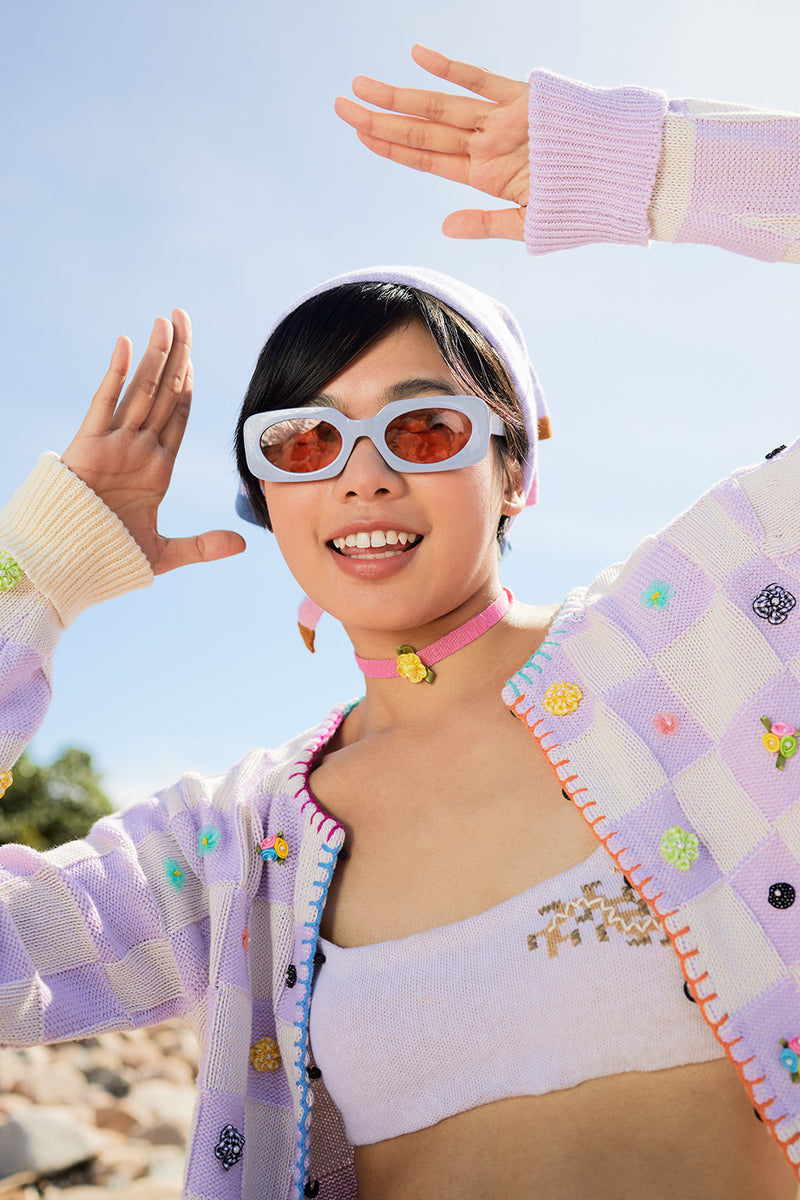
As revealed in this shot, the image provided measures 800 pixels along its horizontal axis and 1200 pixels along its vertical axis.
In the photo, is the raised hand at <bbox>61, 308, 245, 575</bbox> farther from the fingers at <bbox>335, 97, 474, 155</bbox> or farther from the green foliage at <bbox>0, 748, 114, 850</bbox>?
the green foliage at <bbox>0, 748, 114, 850</bbox>

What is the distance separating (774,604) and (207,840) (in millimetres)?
1739

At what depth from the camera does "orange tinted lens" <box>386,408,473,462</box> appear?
2.61m

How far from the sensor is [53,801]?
1159cm

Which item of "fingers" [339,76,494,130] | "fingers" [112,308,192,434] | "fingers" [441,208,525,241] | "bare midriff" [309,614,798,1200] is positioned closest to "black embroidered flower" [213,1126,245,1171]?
"bare midriff" [309,614,798,1200]

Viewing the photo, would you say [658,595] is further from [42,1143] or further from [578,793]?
[42,1143]

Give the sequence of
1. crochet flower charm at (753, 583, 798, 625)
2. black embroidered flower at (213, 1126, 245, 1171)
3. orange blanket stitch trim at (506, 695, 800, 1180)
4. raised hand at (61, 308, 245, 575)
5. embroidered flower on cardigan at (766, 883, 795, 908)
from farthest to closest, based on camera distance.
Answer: raised hand at (61, 308, 245, 575) → black embroidered flower at (213, 1126, 245, 1171) → crochet flower charm at (753, 583, 798, 625) → embroidered flower on cardigan at (766, 883, 795, 908) → orange blanket stitch trim at (506, 695, 800, 1180)

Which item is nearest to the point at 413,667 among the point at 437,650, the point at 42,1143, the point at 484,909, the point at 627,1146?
the point at 437,650

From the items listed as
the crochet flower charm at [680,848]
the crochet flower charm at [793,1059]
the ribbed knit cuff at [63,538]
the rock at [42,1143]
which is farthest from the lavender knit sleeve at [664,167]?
the rock at [42,1143]

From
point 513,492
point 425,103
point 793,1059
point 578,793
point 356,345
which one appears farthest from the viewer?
point 513,492

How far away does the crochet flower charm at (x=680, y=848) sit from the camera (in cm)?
231

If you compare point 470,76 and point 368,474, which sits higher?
point 470,76

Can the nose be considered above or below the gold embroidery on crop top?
above

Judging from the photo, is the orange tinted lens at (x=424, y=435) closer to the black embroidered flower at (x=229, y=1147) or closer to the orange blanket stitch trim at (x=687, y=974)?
the orange blanket stitch trim at (x=687, y=974)

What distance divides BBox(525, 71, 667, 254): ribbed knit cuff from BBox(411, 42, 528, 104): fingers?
0.27 feet
